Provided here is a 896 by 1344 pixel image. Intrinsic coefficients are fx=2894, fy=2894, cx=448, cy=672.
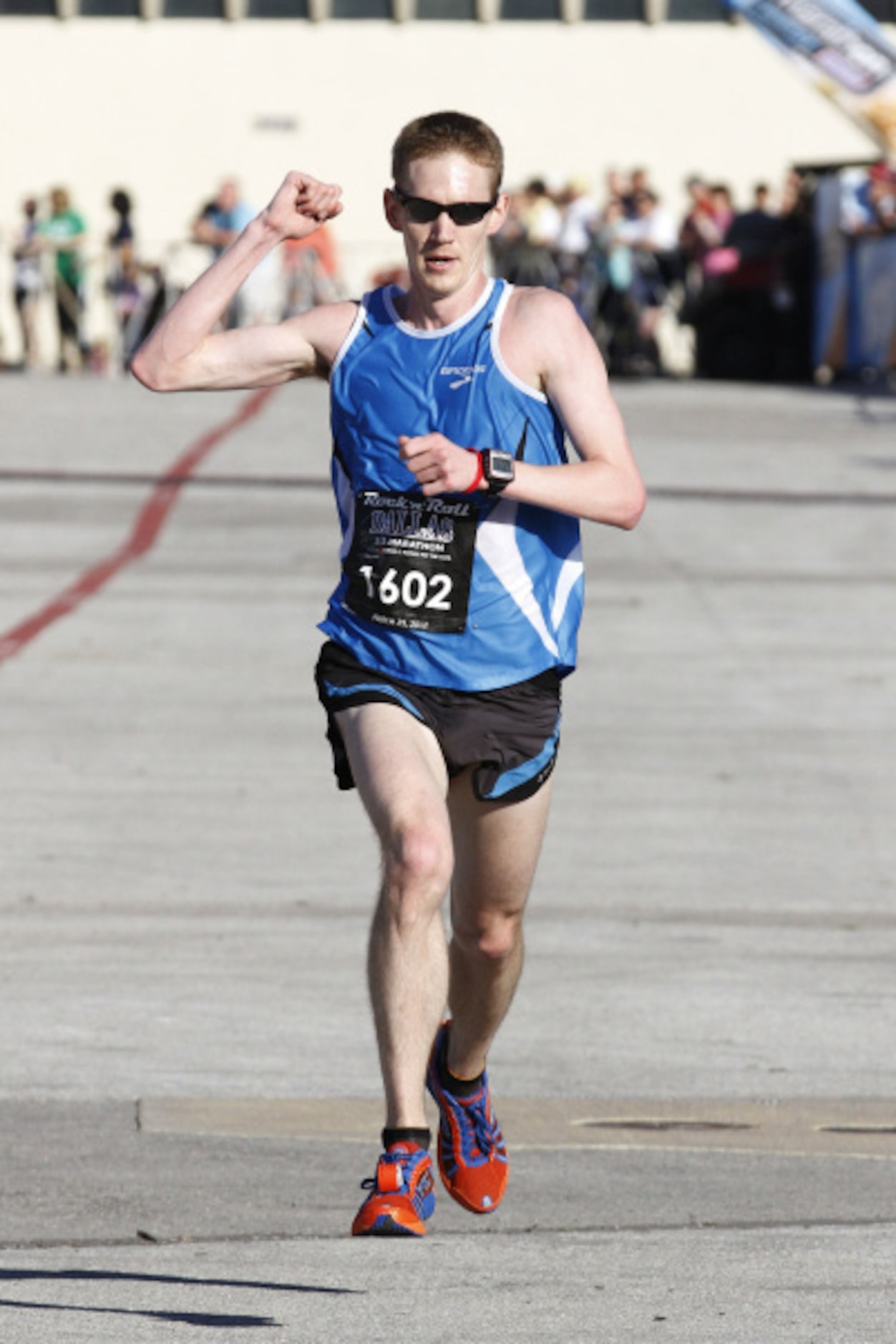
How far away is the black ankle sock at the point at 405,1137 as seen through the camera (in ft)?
17.5

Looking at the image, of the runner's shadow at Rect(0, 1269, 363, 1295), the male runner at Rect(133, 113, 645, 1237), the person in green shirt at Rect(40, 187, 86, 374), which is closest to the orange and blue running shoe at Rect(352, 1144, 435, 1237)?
the male runner at Rect(133, 113, 645, 1237)

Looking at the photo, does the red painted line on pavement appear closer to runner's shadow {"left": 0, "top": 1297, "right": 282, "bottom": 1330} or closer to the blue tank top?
the blue tank top

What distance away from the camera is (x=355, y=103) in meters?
48.1

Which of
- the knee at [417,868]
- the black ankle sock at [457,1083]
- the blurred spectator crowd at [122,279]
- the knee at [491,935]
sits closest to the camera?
the knee at [417,868]

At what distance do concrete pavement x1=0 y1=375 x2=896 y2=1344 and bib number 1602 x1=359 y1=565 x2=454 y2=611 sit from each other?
1327 millimetres

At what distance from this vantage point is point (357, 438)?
569 centimetres

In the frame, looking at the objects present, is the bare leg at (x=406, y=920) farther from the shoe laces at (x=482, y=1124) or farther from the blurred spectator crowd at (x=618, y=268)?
the blurred spectator crowd at (x=618, y=268)

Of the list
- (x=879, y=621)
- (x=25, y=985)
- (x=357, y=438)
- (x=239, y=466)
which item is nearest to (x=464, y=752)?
(x=357, y=438)

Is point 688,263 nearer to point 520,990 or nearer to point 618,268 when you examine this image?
point 618,268

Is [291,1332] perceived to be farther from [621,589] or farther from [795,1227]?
[621,589]

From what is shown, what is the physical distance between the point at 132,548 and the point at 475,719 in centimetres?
1281

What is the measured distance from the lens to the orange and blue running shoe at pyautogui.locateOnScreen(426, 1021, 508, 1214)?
19.8 ft

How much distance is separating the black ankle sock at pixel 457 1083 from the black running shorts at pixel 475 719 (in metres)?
0.68

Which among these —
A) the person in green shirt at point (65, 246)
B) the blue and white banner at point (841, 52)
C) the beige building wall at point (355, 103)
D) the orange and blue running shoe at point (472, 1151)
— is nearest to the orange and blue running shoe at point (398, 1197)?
the orange and blue running shoe at point (472, 1151)
